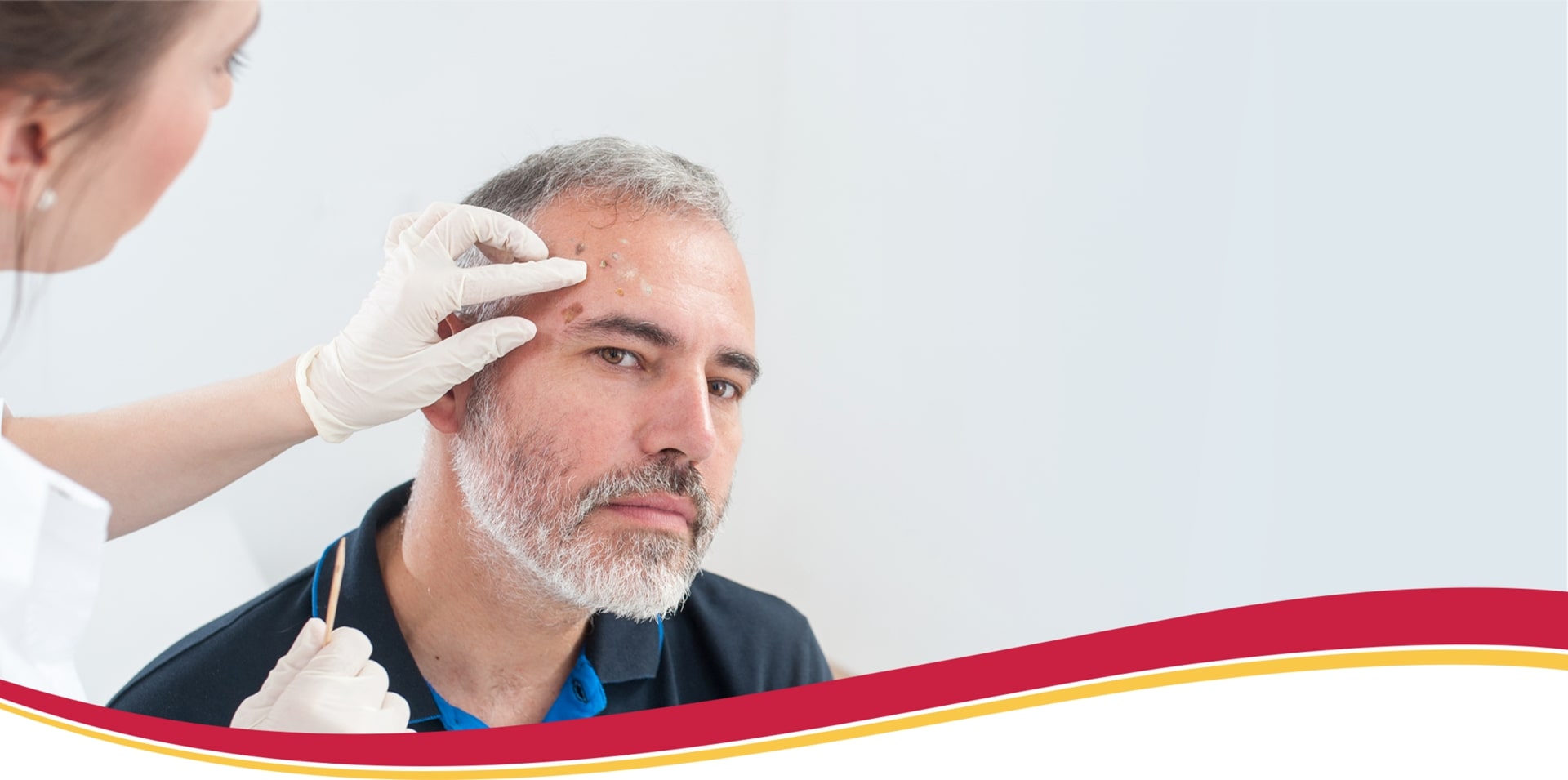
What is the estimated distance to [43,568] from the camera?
87cm

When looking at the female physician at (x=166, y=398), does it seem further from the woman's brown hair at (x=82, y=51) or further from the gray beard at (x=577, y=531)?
the gray beard at (x=577, y=531)

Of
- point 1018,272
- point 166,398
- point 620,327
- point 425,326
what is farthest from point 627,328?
point 1018,272

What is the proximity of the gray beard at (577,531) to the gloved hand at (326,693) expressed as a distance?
19 centimetres

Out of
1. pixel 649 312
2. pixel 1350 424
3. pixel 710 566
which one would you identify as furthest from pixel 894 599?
pixel 649 312

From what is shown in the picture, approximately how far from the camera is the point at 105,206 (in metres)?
0.80

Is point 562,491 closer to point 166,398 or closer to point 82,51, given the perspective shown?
point 166,398

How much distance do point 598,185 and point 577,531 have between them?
41cm

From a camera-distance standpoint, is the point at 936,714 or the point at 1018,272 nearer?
the point at 936,714

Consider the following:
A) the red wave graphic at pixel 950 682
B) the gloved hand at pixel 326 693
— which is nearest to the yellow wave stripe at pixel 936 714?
the red wave graphic at pixel 950 682

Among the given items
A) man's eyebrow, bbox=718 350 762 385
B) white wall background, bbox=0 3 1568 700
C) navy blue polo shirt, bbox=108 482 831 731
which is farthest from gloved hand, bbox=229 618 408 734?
white wall background, bbox=0 3 1568 700

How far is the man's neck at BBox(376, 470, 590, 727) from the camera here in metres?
1.25

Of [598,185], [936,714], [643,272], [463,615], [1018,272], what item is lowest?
[936,714]

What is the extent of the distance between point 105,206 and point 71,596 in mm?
336

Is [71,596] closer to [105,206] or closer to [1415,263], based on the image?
[105,206]
